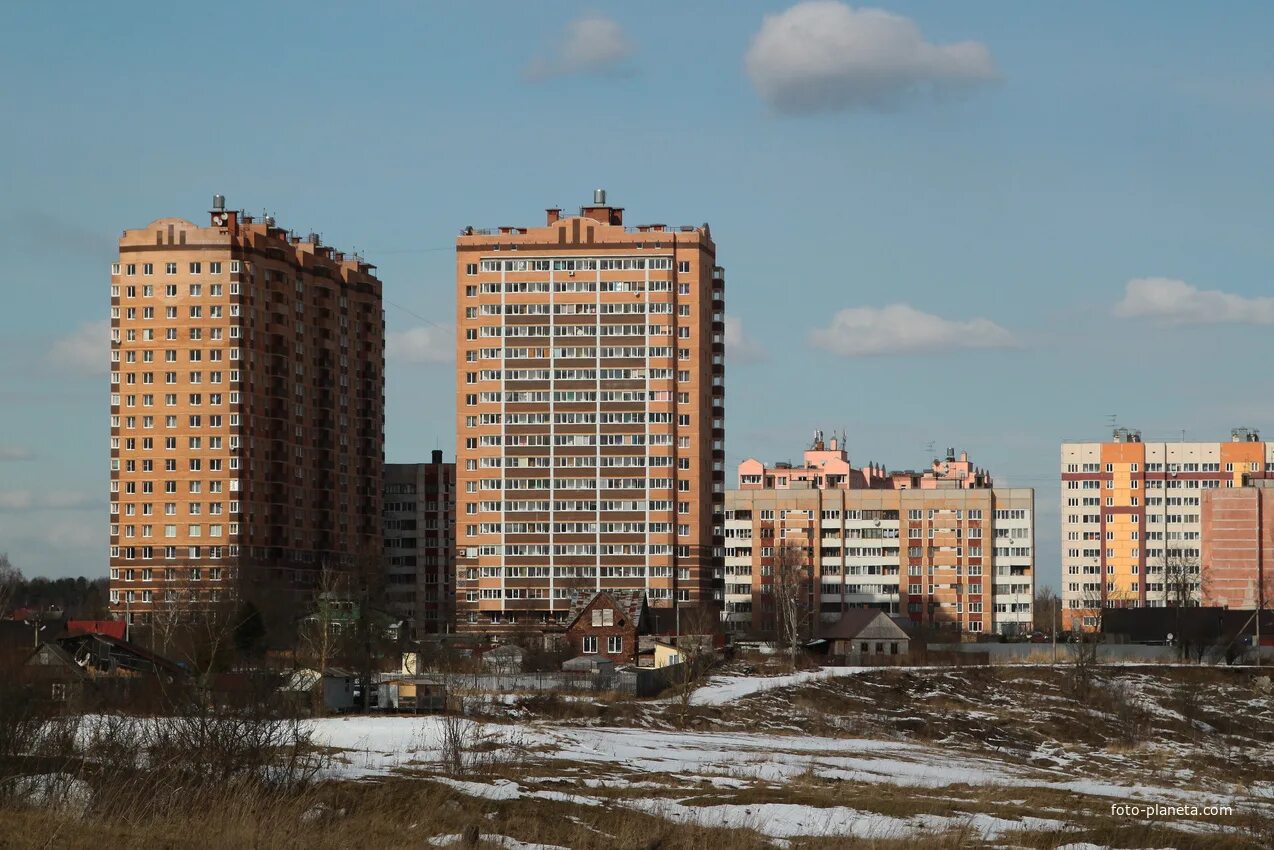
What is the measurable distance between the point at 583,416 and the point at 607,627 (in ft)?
142

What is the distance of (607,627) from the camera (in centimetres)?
13388

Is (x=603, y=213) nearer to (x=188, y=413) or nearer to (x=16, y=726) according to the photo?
(x=188, y=413)

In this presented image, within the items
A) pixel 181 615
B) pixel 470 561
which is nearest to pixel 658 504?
pixel 470 561

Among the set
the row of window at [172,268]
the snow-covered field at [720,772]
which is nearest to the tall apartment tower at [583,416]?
the row of window at [172,268]

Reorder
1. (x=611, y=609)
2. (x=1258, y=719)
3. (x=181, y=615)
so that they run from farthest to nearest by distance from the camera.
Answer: (x=181, y=615), (x=611, y=609), (x=1258, y=719)

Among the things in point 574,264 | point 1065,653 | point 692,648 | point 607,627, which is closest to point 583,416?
point 574,264

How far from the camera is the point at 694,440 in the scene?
17138cm

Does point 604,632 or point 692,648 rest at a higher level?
point 604,632

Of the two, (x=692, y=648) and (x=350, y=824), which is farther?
(x=692, y=648)

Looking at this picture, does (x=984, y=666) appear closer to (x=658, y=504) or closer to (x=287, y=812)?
(x=658, y=504)

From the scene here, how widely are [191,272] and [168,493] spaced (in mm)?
22298

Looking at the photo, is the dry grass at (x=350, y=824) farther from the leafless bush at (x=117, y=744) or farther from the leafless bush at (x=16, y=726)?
the leafless bush at (x=16, y=726)

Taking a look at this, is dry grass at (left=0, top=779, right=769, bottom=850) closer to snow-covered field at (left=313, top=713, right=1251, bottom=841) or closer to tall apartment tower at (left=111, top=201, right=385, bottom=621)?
snow-covered field at (left=313, top=713, right=1251, bottom=841)

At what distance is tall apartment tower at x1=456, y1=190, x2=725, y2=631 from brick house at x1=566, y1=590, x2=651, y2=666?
3403cm
